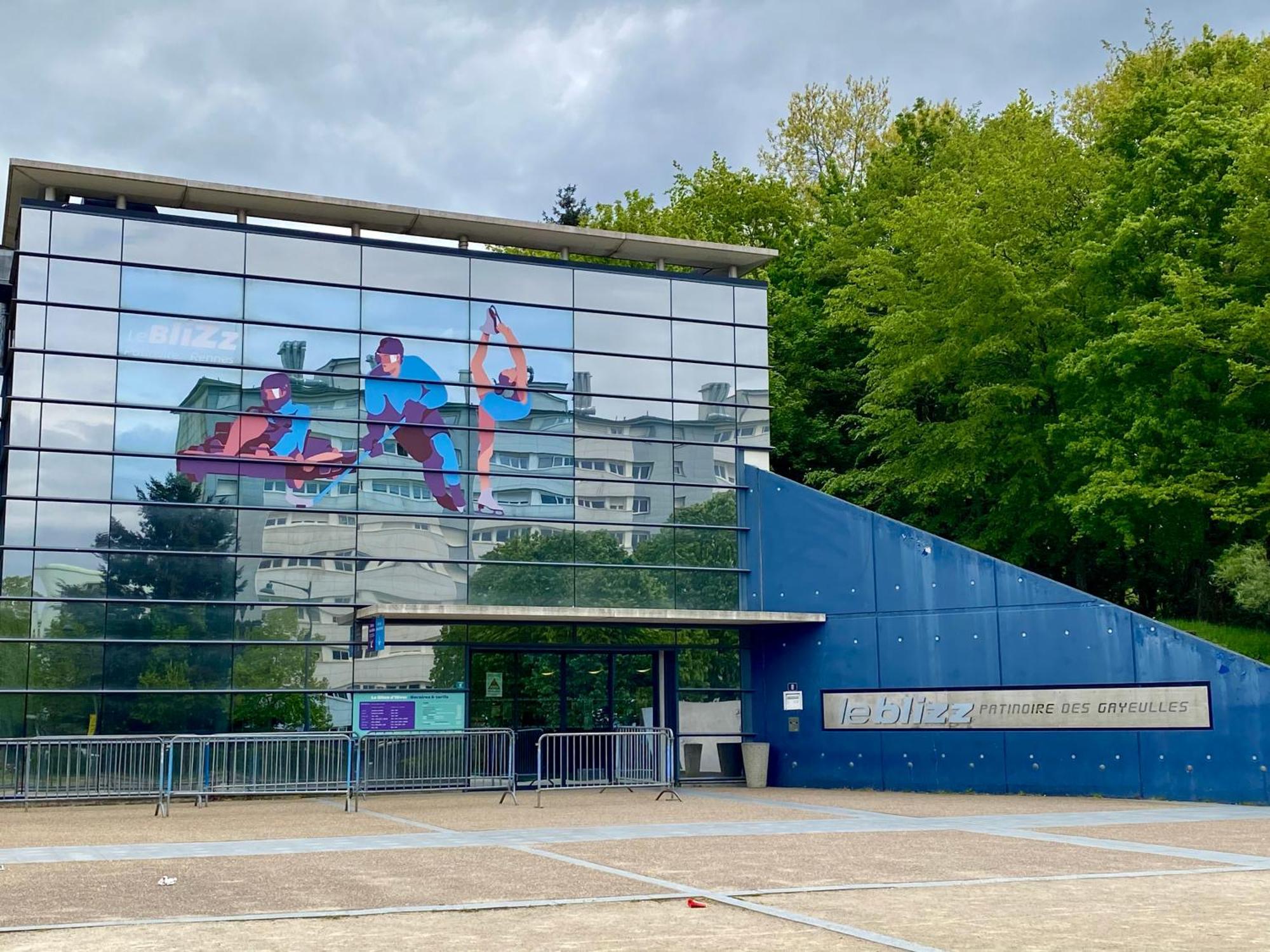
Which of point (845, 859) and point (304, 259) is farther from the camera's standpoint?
point (304, 259)

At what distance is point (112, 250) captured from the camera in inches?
1003

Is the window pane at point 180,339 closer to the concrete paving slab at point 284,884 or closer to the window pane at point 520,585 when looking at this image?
the window pane at point 520,585

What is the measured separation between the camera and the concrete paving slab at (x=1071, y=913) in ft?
29.5

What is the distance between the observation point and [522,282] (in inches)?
1116

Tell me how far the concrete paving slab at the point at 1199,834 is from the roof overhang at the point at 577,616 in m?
10.1

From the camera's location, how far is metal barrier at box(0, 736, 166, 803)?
A: 23.1m

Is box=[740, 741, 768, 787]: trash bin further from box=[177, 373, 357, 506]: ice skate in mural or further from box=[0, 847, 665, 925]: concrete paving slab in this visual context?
box=[0, 847, 665, 925]: concrete paving slab

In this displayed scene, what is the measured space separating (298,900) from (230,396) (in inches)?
635

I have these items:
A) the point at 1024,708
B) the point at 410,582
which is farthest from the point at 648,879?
the point at 410,582

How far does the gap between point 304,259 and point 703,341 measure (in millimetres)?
8110

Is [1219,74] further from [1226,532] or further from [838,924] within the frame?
[838,924]

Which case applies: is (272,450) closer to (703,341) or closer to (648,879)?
(703,341)

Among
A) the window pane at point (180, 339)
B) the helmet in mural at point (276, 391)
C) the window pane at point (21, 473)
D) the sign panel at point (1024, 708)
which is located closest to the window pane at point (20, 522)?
the window pane at point (21, 473)

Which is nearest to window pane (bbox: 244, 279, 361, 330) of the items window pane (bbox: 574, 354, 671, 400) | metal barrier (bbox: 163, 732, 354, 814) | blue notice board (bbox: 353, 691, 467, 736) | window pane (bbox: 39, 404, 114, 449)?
window pane (bbox: 39, 404, 114, 449)
